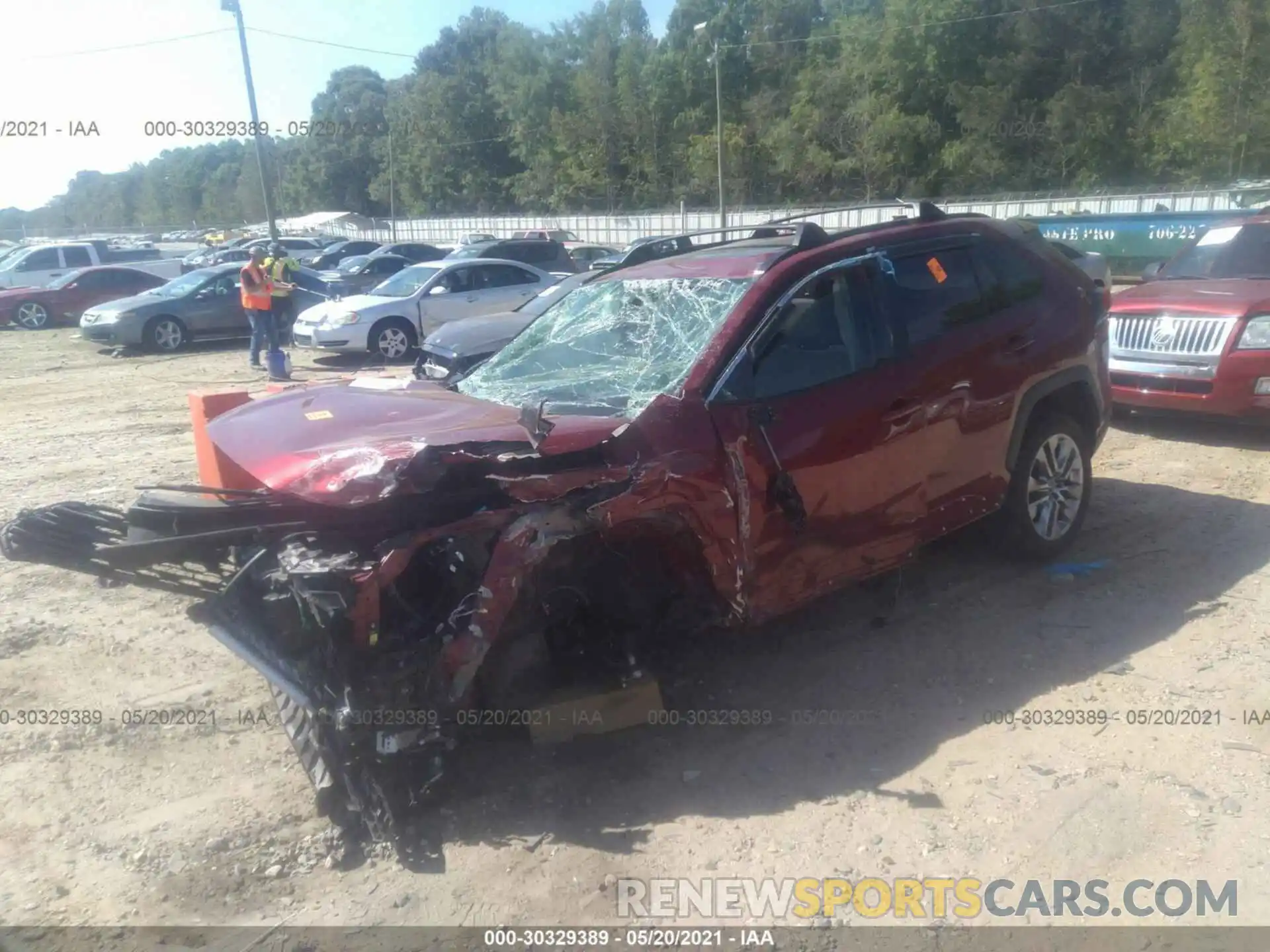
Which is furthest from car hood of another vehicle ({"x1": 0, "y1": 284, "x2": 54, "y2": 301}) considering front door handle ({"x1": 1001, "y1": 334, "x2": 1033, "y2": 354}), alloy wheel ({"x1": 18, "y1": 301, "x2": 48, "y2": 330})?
front door handle ({"x1": 1001, "y1": 334, "x2": 1033, "y2": 354})

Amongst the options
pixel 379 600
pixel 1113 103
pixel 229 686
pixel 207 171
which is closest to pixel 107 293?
pixel 229 686

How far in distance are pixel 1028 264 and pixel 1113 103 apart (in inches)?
1896

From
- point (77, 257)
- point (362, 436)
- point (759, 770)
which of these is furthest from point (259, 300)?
point (77, 257)

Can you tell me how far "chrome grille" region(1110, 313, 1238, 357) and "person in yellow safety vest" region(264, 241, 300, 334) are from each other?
10.9 meters

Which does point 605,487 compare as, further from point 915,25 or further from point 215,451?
point 915,25

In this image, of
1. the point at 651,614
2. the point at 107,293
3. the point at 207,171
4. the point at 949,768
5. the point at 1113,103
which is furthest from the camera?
the point at 207,171

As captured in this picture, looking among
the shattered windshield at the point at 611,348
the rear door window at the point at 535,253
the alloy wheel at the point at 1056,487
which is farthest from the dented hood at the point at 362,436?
the rear door window at the point at 535,253

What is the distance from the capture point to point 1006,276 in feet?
17.1

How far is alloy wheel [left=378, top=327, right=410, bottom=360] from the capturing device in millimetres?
15266

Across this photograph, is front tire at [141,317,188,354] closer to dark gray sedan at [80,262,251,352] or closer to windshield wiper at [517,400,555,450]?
dark gray sedan at [80,262,251,352]

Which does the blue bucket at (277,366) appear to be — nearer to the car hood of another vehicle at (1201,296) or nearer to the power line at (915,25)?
the car hood of another vehicle at (1201,296)

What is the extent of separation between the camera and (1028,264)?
17.5ft

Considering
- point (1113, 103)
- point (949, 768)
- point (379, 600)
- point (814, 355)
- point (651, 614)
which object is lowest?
point (949, 768)

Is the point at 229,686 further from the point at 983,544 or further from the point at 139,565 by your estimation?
the point at 983,544
